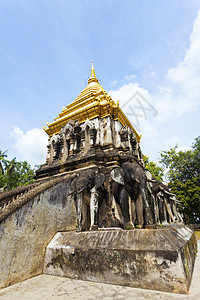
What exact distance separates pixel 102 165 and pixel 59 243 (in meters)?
3.61

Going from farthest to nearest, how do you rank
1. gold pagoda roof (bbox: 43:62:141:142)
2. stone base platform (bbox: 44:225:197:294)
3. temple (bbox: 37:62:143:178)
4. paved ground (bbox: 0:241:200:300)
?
1. gold pagoda roof (bbox: 43:62:141:142)
2. temple (bbox: 37:62:143:178)
3. stone base platform (bbox: 44:225:197:294)
4. paved ground (bbox: 0:241:200:300)

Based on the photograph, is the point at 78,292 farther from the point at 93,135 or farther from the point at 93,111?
the point at 93,111

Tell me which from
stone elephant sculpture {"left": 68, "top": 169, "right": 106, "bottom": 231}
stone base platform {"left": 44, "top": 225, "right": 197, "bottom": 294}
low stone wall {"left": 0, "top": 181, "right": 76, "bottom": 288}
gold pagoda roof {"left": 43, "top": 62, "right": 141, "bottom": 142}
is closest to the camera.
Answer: stone base platform {"left": 44, "top": 225, "right": 197, "bottom": 294}

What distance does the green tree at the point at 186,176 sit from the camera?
20016mm

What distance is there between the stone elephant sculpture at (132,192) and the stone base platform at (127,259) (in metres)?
1.02

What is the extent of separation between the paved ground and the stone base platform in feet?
0.43

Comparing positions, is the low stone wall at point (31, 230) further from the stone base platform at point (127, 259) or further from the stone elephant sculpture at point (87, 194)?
the stone elephant sculpture at point (87, 194)

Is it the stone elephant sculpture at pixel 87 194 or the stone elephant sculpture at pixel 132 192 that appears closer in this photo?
the stone elephant sculpture at pixel 132 192

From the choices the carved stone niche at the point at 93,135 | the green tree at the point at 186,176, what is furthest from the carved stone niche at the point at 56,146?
the green tree at the point at 186,176

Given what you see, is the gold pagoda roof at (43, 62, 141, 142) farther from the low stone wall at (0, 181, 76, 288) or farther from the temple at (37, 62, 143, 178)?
the low stone wall at (0, 181, 76, 288)

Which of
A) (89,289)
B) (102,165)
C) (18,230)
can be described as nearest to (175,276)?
(89,289)

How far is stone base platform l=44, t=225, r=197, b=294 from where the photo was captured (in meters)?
2.96

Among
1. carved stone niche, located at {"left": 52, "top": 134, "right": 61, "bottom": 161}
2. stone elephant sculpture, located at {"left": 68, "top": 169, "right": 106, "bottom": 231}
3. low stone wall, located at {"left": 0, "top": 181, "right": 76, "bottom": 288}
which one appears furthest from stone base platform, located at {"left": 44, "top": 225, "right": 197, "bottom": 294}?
carved stone niche, located at {"left": 52, "top": 134, "right": 61, "bottom": 161}

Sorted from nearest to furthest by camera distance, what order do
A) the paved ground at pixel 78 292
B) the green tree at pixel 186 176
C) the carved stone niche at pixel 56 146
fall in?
the paved ground at pixel 78 292
the carved stone niche at pixel 56 146
the green tree at pixel 186 176
